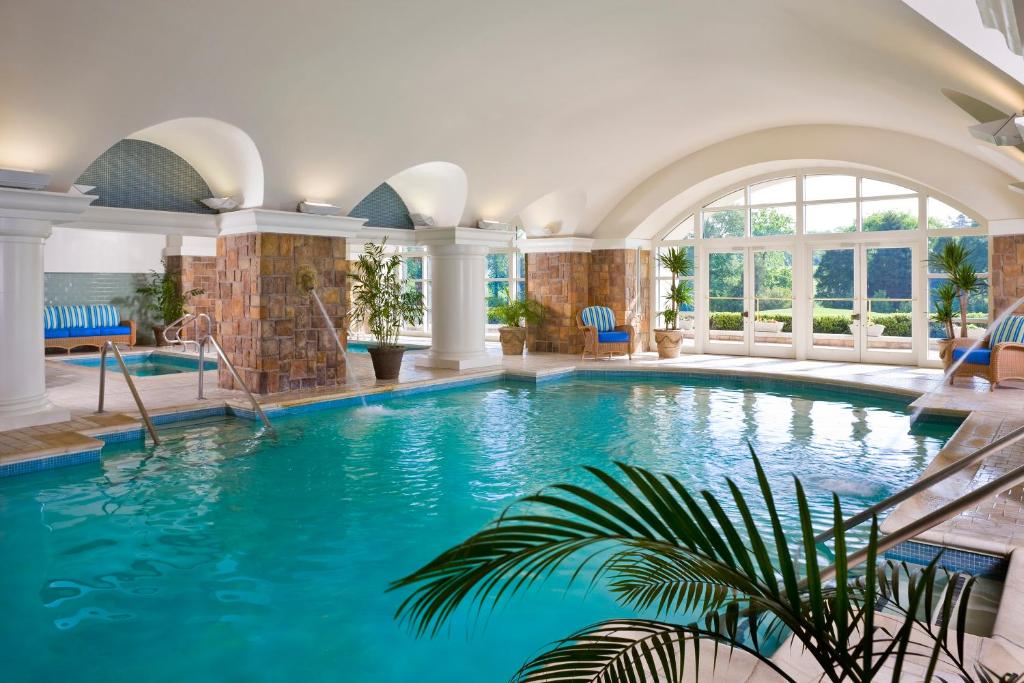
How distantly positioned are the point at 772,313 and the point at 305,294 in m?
8.05

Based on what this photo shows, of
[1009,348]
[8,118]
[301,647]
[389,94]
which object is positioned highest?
[389,94]

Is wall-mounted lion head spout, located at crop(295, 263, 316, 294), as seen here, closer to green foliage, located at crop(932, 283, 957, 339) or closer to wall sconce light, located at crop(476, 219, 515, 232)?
wall sconce light, located at crop(476, 219, 515, 232)

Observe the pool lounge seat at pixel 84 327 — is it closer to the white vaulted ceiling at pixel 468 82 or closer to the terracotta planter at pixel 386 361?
the terracotta planter at pixel 386 361

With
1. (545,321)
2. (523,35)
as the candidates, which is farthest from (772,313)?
(523,35)

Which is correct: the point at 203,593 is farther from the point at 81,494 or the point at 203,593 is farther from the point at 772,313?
the point at 772,313

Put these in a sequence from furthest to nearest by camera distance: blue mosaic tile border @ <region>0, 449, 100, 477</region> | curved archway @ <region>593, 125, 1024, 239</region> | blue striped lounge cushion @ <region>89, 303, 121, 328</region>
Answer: blue striped lounge cushion @ <region>89, 303, 121, 328</region> < curved archway @ <region>593, 125, 1024, 239</region> < blue mosaic tile border @ <region>0, 449, 100, 477</region>

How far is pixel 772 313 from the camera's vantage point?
43.1 ft

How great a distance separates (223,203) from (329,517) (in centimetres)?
542

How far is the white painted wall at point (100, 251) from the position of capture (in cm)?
1445

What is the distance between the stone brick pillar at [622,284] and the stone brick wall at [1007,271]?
5.63 metres

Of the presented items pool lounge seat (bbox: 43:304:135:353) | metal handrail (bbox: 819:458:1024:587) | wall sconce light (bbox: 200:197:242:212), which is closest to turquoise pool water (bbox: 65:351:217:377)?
pool lounge seat (bbox: 43:304:135:353)

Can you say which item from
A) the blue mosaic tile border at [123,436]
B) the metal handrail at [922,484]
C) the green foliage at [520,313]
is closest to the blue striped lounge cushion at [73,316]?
the green foliage at [520,313]

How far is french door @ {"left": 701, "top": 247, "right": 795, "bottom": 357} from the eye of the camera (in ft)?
42.6

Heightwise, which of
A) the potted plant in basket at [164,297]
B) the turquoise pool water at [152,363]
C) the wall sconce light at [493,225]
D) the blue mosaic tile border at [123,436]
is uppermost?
the wall sconce light at [493,225]
